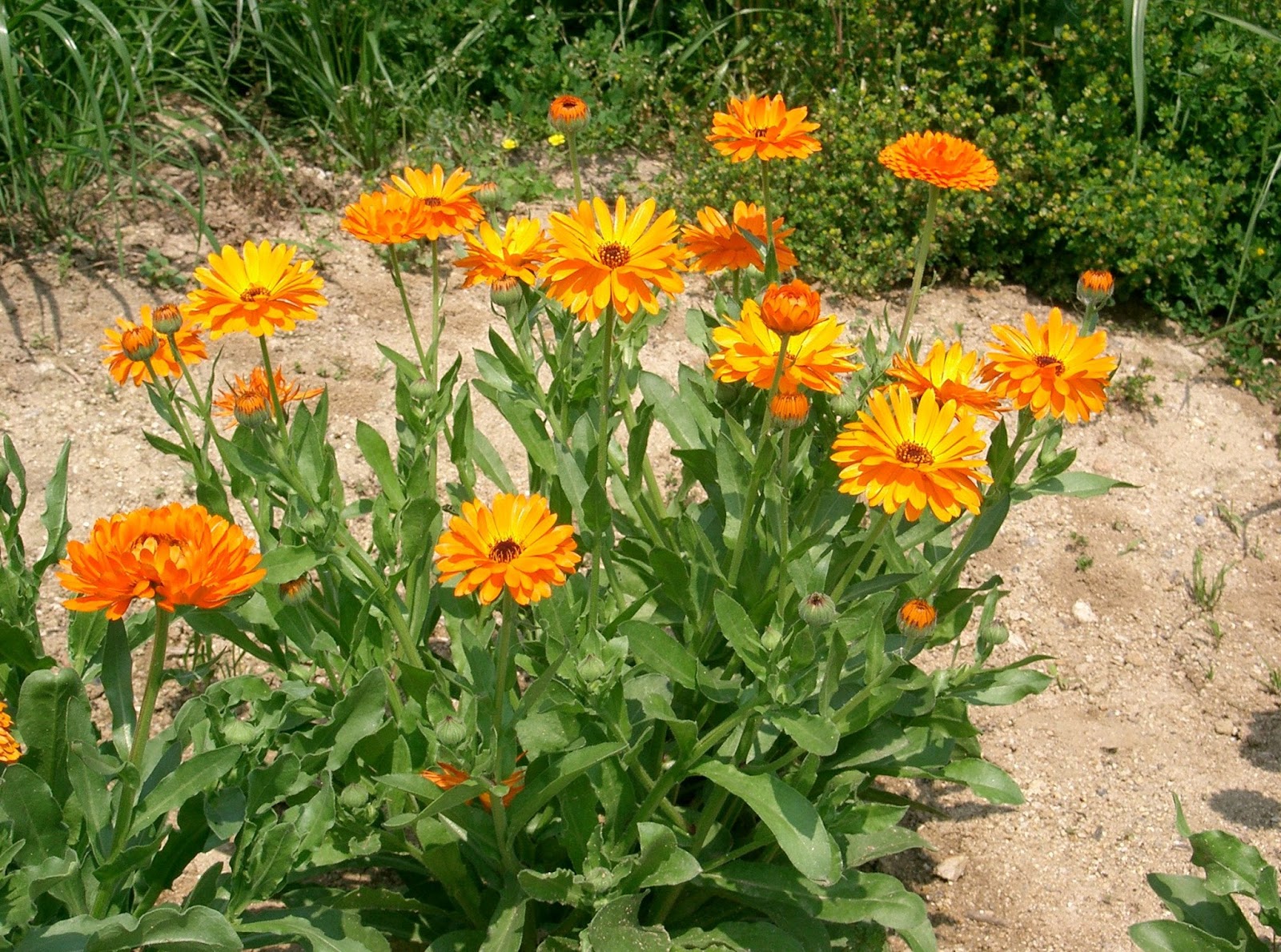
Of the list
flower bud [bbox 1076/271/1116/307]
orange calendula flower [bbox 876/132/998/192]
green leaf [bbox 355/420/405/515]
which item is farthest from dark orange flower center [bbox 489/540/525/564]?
flower bud [bbox 1076/271/1116/307]

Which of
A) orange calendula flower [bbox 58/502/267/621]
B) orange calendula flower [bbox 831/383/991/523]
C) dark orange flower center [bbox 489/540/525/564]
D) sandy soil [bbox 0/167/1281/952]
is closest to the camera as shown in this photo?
orange calendula flower [bbox 58/502/267/621]

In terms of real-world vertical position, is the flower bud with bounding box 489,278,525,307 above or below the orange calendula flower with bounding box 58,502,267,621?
above

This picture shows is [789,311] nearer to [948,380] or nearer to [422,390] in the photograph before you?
[948,380]

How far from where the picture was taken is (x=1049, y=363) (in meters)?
2.10

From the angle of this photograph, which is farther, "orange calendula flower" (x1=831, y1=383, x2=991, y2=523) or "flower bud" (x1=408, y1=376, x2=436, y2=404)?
"flower bud" (x1=408, y1=376, x2=436, y2=404)

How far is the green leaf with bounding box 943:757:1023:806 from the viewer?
242 cm

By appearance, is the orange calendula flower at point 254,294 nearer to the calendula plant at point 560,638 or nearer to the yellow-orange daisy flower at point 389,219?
the calendula plant at point 560,638

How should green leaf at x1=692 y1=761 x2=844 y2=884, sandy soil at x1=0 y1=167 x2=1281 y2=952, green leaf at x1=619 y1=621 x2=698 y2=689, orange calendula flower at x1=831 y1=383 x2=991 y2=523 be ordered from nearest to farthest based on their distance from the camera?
orange calendula flower at x1=831 y1=383 x2=991 y2=523
green leaf at x1=692 y1=761 x2=844 y2=884
green leaf at x1=619 y1=621 x2=698 y2=689
sandy soil at x1=0 y1=167 x2=1281 y2=952

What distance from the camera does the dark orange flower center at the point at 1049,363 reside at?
208 cm

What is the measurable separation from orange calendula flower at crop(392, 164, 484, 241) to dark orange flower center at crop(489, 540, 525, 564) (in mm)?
744

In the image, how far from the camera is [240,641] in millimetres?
2412

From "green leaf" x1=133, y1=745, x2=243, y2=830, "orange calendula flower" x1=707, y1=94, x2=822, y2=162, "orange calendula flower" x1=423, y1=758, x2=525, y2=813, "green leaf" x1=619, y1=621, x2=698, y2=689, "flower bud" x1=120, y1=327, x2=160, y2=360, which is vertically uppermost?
"orange calendula flower" x1=707, y1=94, x2=822, y2=162

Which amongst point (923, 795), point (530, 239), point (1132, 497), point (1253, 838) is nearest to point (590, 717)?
point (530, 239)

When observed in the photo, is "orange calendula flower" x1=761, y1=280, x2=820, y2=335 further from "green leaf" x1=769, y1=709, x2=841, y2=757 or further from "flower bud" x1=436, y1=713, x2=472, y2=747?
"flower bud" x1=436, y1=713, x2=472, y2=747
